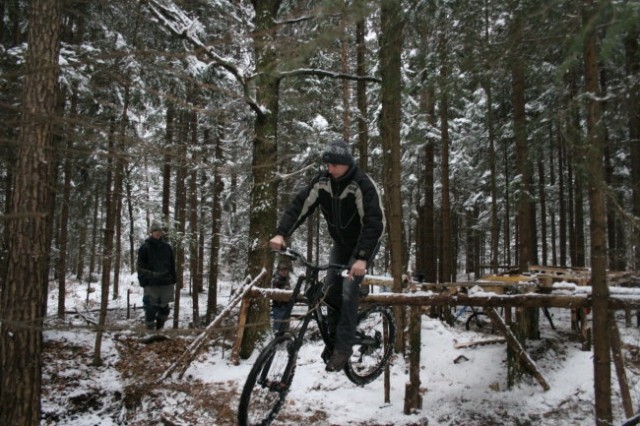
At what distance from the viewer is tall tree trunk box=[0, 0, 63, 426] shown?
5.27 metres

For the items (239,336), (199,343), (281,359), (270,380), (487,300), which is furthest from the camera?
(239,336)

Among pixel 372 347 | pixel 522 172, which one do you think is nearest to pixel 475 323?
pixel 522 172

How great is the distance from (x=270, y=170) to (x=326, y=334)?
16.5 feet

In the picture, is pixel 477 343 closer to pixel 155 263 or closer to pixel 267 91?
pixel 267 91

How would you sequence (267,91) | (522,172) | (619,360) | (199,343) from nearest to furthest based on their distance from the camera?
(619,360) → (199,343) → (267,91) → (522,172)

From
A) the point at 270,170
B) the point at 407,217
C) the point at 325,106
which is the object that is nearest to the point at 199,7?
the point at 270,170

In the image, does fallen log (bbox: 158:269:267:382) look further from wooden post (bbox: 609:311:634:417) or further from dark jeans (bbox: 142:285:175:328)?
wooden post (bbox: 609:311:634:417)

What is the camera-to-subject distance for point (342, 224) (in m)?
5.04

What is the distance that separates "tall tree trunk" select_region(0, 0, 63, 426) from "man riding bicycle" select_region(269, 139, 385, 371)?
3079mm

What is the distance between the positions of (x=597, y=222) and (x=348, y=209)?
2851 mm

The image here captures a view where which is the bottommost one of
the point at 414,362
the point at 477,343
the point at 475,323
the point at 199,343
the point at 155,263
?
the point at 475,323

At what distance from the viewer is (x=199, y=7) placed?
9914 millimetres

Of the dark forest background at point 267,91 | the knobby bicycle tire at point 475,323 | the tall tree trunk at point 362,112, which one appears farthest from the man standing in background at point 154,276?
the knobby bicycle tire at point 475,323

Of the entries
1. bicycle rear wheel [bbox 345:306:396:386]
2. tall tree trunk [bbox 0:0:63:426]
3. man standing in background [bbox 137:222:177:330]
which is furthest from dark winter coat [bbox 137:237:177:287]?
bicycle rear wheel [bbox 345:306:396:386]
